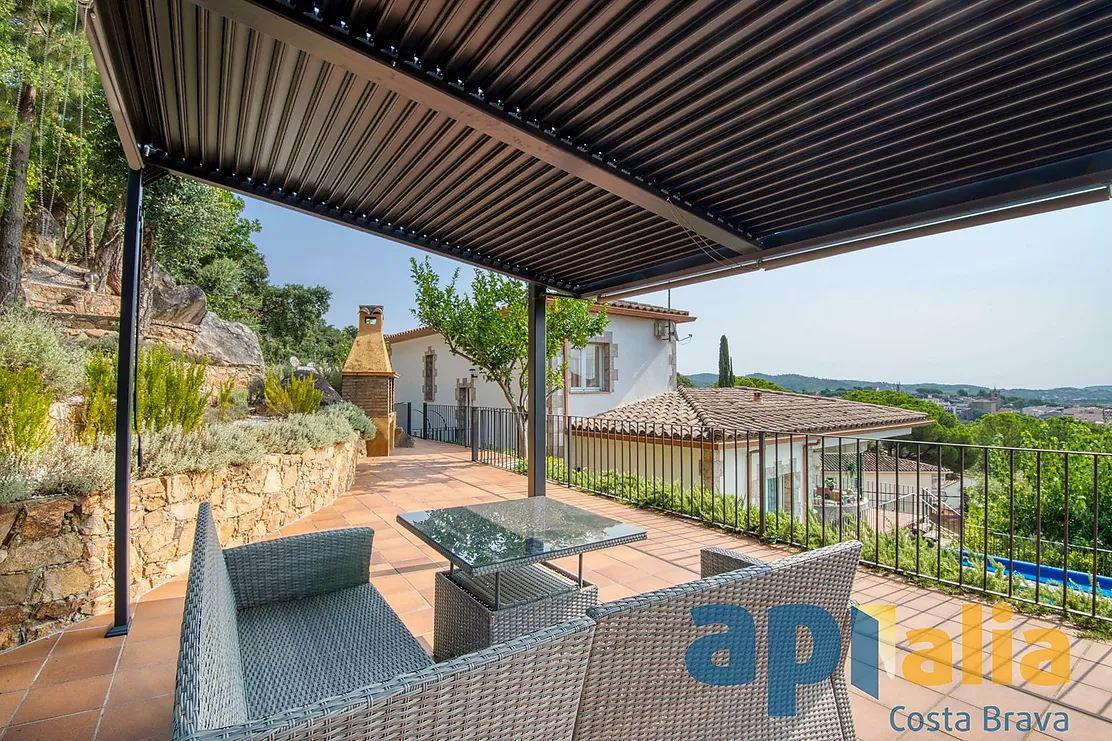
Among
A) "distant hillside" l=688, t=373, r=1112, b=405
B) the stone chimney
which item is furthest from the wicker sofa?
"distant hillside" l=688, t=373, r=1112, b=405

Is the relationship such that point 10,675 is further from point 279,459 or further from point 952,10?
point 952,10

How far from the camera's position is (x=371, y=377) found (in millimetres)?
9289

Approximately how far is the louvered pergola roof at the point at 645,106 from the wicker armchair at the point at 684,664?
1.54 metres

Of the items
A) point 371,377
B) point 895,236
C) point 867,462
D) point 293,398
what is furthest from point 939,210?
point 867,462

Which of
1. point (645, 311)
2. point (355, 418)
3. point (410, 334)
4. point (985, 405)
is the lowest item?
point (985, 405)

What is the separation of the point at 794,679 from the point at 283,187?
10.3 feet

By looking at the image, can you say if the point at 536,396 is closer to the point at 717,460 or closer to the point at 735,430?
the point at 735,430

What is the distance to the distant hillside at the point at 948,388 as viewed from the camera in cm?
1650

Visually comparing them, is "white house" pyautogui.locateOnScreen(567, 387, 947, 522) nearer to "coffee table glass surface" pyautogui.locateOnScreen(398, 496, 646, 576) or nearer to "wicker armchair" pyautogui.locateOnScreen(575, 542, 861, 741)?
"coffee table glass surface" pyautogui.locateOnScreen(398, 496, 646, 576)

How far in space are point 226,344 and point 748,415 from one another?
8912mm

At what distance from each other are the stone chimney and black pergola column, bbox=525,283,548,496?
5.66 meters

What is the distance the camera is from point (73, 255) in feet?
34.1

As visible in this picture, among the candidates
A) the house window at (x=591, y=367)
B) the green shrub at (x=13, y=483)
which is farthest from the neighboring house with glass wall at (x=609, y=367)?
the green shrub at (x=13, y=483)

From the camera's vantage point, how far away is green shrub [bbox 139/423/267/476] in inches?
125
